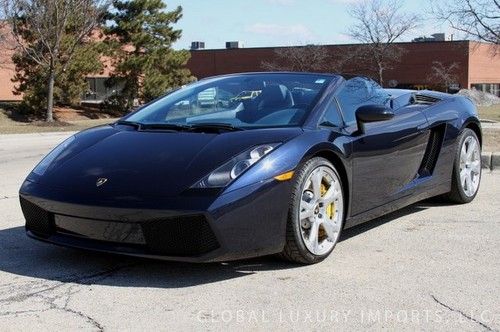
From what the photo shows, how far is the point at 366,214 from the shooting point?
16.8 ft

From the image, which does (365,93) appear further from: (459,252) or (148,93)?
(148,93)

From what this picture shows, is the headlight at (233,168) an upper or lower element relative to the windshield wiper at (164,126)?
lower

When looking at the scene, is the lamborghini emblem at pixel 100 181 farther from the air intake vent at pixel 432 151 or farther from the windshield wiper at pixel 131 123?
the air intake vent at pixel 432 151

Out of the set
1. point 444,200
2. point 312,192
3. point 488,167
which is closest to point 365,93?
point 312,192

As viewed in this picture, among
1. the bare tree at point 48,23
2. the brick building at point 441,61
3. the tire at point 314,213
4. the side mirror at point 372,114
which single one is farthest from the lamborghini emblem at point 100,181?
the brick building at point 441,61

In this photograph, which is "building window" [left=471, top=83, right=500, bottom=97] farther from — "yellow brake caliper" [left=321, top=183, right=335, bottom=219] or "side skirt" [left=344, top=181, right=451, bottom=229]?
"yellow brake caliper" [left=321, top=183, right=335, bottom=219]

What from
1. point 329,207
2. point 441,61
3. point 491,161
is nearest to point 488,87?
point 441,61

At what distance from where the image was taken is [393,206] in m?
5.46

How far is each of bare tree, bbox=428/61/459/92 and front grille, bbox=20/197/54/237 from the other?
4992cm

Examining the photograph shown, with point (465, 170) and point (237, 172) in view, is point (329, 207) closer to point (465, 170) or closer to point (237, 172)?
point (237, 172)

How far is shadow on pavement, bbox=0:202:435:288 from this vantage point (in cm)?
422

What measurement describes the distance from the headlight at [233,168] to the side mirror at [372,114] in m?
1.04

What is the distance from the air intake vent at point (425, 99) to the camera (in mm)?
6141

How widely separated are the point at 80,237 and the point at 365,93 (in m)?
2.64
